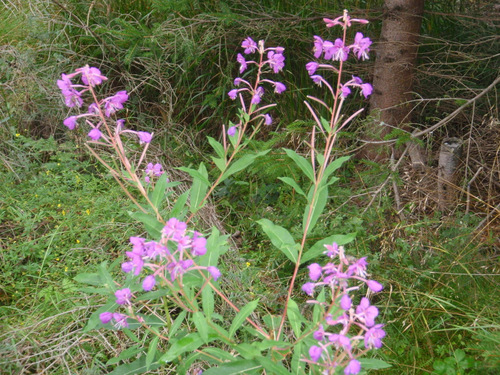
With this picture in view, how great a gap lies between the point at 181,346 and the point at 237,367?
152 millimetres

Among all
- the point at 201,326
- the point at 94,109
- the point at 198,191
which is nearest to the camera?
the point at 201,326

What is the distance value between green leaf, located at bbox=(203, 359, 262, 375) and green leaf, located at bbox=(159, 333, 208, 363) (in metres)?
0.08

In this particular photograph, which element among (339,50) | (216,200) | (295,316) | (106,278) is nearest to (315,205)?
(295,316)

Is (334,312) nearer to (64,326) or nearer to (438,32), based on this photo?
(64,326)

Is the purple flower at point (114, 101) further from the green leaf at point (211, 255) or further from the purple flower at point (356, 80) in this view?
the purple flower at point (356, 80)

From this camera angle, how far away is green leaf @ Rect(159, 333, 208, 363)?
1.40m

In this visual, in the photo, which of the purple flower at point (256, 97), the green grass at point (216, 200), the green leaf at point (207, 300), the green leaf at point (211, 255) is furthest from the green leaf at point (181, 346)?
the purple flower at point (256, 97)

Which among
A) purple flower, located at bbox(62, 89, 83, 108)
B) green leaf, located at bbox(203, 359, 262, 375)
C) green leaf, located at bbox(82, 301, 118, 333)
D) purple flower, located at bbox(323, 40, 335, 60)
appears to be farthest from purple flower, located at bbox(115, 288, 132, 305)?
purple flower, located at bbox(323, 40, 335, 60)

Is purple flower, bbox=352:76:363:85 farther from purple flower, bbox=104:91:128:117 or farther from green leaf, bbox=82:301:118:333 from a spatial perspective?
green leaf, bbox=82:301:118:333

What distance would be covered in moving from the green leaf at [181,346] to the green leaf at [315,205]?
18.5 inches

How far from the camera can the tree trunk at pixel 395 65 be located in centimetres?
346

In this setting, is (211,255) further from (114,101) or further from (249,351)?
(114,101)

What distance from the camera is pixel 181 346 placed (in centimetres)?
141

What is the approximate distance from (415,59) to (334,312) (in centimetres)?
260
